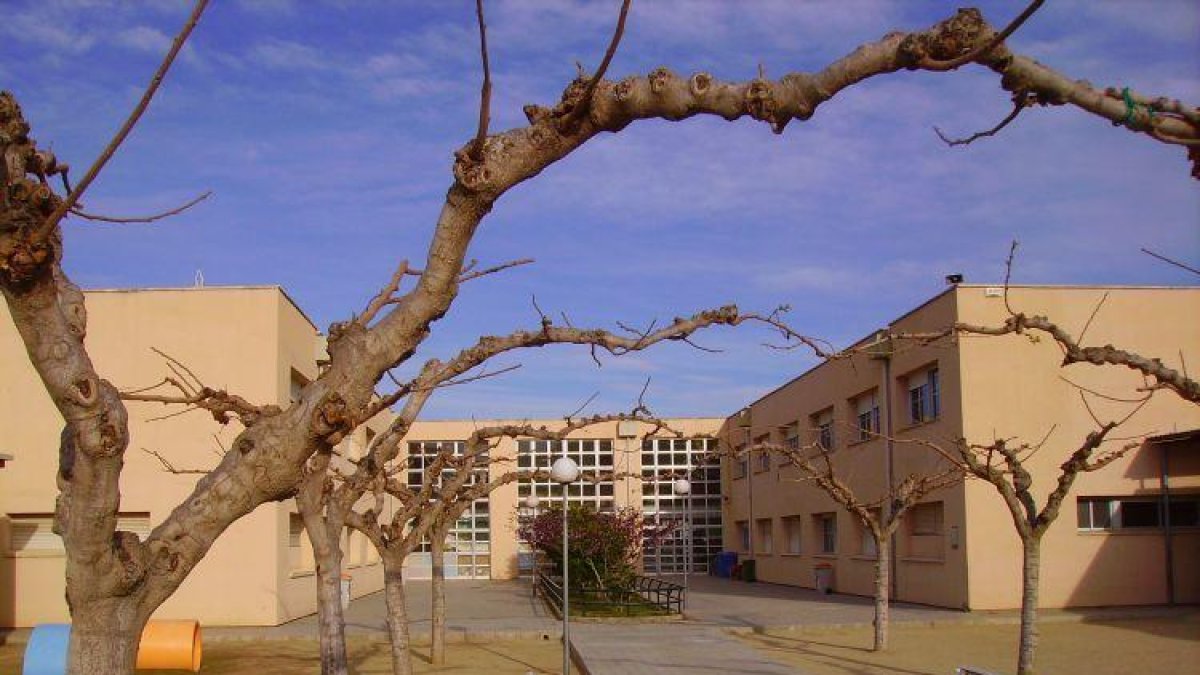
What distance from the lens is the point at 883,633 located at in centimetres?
1769

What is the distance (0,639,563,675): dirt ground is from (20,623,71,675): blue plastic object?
8.66 ft

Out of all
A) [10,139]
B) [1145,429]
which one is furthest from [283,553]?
[10,139]

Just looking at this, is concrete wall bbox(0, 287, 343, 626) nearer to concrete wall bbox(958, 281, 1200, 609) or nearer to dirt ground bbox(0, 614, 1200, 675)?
dirt ground bbox(0, 614, 1200, 675)

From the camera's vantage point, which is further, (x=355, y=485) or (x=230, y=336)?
(x=230, y=336)

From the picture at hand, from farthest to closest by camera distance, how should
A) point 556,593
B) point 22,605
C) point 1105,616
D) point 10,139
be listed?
1. point 556,593
2. point 22,605
3. point 1105,616
4. point 10,139

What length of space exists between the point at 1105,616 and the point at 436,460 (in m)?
13.5

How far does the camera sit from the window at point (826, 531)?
34344 mm

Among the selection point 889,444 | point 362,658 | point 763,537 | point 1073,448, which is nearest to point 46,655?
point 362,658

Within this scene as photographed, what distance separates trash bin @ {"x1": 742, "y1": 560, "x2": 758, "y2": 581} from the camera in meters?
42.0

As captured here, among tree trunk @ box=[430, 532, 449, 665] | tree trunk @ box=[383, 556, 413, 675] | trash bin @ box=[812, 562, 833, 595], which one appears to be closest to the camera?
tree trunk @ box=[383, 556, 413, 675]

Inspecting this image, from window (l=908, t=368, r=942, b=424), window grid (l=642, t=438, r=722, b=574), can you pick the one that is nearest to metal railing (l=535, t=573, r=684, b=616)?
window (l=908, t=368, r=942, b=424)

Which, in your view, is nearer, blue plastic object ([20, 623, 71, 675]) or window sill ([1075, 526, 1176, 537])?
blue plastic object ([20, 623, 71, 675])

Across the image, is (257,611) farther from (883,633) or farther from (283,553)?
(883,633)

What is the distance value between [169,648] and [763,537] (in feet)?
94.0
